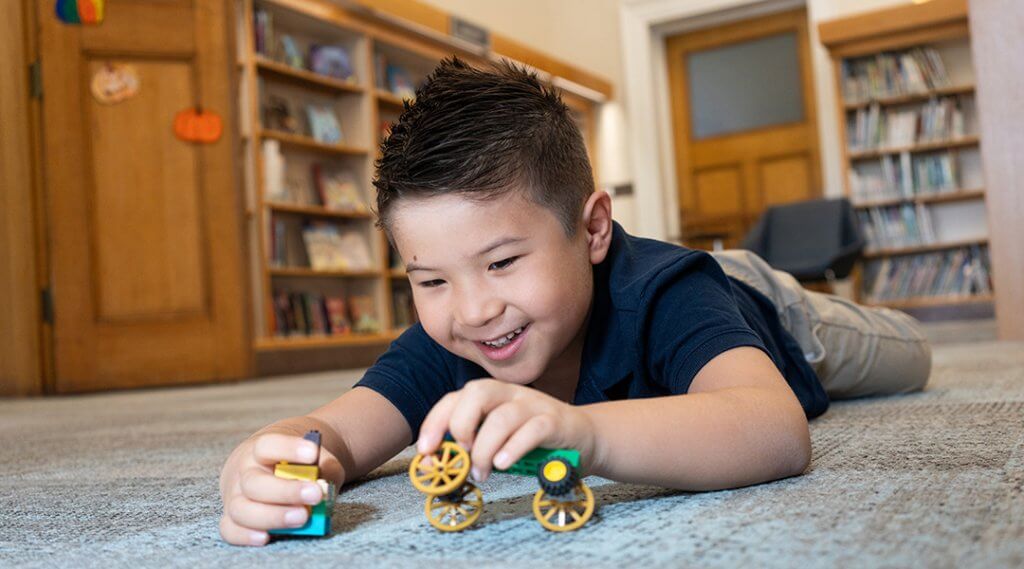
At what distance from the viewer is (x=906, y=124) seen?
5699 mm

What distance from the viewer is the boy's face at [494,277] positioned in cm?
77

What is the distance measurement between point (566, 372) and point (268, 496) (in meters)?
0.42

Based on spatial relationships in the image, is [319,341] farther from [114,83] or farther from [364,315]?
[114,83]

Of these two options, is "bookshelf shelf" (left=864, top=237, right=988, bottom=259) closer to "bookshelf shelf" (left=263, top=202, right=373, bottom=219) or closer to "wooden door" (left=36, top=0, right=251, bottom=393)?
"bookshelf shelf" (left=263, top=202, right=373, bottom=219)

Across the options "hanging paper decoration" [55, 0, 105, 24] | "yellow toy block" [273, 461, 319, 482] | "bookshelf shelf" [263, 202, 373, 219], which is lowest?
"yellow toy block" [273, 461, 319, 482]

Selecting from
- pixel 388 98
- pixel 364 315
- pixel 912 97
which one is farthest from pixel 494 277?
pixel 912 97

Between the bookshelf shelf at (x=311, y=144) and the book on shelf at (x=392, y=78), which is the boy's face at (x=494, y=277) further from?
the book on shelf at (x=392, y=78)

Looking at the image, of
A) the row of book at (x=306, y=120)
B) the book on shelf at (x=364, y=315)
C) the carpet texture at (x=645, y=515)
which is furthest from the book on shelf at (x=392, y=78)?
the carpet texture at (x=645, y=515)

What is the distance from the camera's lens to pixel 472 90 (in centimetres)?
85

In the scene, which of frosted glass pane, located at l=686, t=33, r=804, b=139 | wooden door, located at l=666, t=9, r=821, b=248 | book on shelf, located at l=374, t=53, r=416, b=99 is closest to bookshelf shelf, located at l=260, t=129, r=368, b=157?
book on shelf, located at l=374, t=53, r=416, b=99

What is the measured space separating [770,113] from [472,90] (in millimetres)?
6057

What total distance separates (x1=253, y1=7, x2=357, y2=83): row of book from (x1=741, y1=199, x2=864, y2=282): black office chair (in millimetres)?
2491

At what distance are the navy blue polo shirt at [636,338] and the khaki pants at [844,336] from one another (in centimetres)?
41

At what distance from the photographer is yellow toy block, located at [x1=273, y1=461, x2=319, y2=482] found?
64cm
